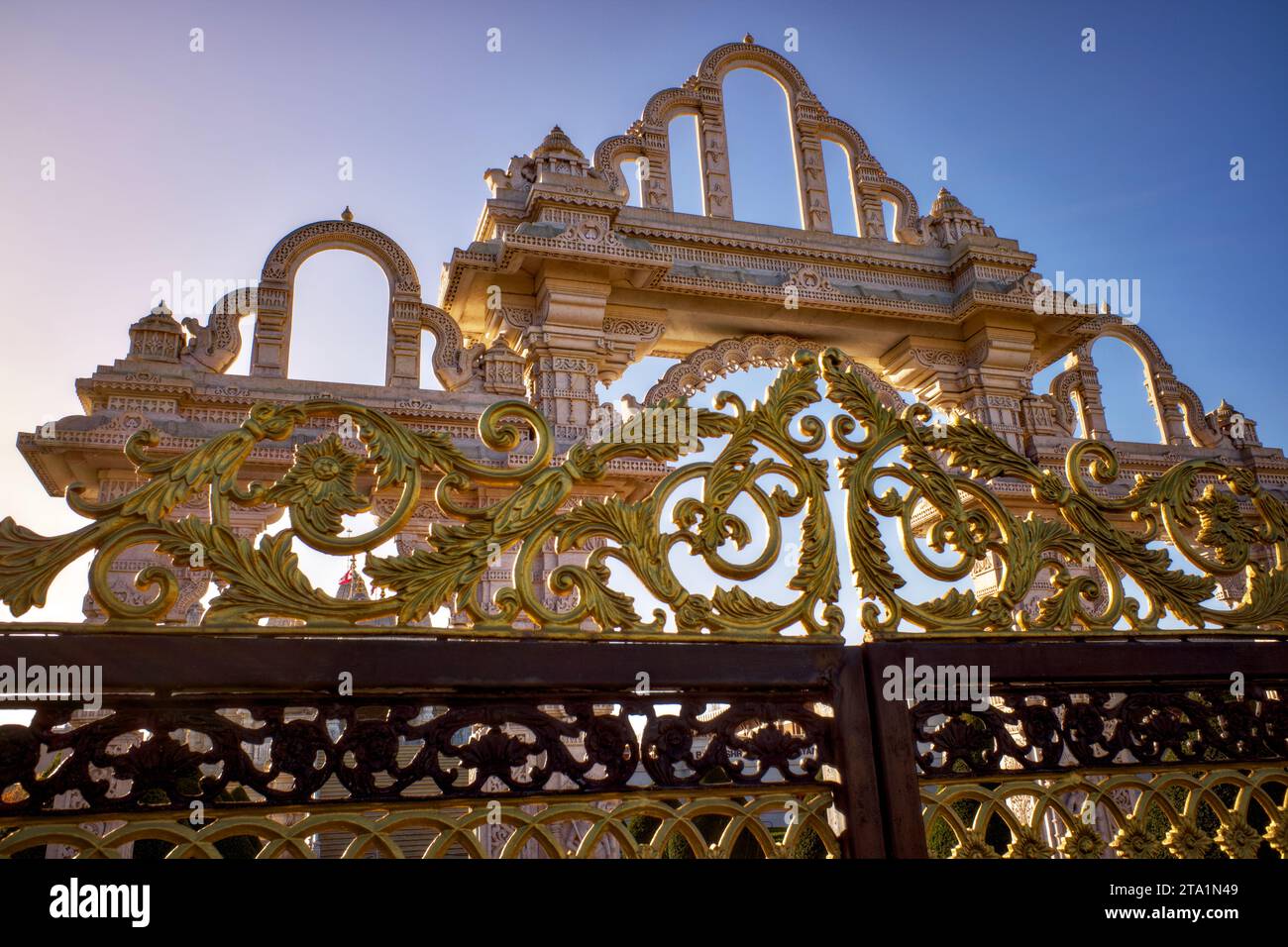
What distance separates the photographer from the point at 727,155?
9.12 meters

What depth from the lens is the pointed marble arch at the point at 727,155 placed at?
28.7 ft

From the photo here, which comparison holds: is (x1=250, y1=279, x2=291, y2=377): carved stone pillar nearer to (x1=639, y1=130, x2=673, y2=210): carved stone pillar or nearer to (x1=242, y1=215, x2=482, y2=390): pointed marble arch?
(x1=242, y1=215, x2=482, y2=390): pointed marble arch

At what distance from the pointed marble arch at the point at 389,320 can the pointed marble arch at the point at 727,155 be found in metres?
2.47

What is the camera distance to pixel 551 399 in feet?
23.8

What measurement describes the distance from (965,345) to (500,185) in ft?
16.9

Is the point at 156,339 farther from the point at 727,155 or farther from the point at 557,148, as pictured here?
the point at 727,155

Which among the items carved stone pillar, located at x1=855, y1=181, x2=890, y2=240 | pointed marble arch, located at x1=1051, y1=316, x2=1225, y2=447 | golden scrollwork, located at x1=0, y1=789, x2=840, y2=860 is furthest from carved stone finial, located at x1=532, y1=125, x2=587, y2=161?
golden scrollwork, located at x1=0, y1=789, x2=840, y2=860

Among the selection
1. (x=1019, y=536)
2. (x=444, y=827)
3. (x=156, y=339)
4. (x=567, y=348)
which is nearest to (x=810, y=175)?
(x=567, y=348)

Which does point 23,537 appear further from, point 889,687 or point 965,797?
point 965,797

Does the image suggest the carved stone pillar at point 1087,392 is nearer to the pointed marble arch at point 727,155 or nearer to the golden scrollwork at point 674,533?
the pointed marble arch at point 727,155

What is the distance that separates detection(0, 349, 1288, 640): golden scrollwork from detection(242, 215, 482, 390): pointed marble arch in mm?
5574

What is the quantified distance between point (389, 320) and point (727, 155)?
13.9 ft

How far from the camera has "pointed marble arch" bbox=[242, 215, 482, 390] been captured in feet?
22.4
